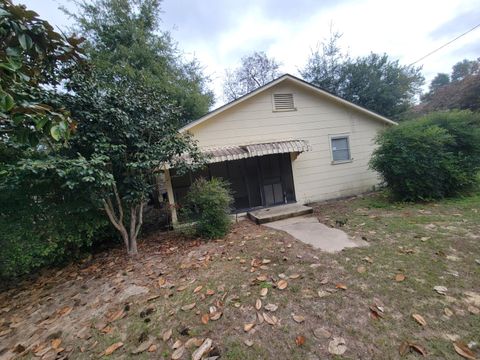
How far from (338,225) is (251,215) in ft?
8.45

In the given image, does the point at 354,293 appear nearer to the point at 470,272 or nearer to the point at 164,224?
the point at 470,272

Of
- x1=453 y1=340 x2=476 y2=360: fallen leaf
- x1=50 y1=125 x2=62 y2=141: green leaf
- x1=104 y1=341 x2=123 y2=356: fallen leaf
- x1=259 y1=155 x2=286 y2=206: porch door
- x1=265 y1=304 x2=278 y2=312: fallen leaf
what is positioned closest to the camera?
x1=453 y1=340 x2=476 y2=360: fallen leaf

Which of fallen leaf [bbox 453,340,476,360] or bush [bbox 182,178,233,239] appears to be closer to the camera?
fallen leaf [bbox 453,340,476,360]

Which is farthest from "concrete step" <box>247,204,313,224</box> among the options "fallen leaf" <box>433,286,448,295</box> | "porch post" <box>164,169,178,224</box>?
"fallen leaf" <box>433,286,448,295</box>

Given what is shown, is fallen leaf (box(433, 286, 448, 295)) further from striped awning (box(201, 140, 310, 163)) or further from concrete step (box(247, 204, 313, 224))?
striped awning (box(201, 140, 310, 163))

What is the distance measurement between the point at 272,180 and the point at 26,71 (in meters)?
6.46

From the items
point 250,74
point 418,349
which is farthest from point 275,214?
point 250,74

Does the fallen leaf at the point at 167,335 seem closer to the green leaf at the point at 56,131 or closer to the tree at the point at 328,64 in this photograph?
the green leaf at the point at 56,131

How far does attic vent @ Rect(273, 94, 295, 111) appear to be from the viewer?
7.41 metres

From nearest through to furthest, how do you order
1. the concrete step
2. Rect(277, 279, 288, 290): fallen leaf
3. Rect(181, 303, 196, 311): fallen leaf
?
Rect(181, 303, 196, 311): fallen leaf, Rect(277, 279, 288, 290): fallen leaf, the concrete step

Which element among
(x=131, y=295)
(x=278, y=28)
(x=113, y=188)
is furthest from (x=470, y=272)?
(x=278, y=28)

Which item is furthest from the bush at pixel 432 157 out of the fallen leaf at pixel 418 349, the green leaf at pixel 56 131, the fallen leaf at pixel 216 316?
the green leaf at pixel 56 131

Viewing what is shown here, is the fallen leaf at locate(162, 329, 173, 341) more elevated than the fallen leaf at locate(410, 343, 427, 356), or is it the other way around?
the fallen leaf at locate(162, 329, 173, 341)

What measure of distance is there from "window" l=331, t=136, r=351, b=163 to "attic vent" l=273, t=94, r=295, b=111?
2.09 m
